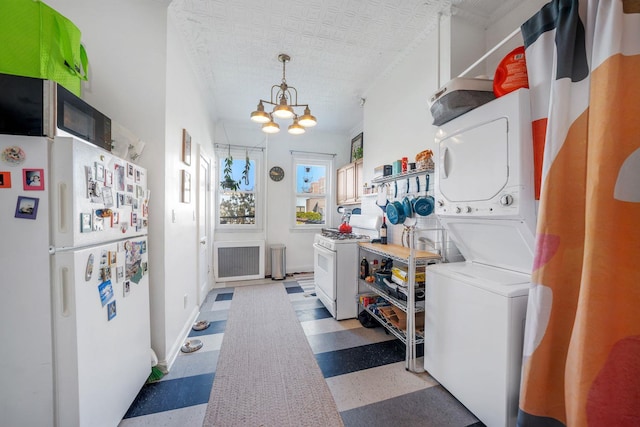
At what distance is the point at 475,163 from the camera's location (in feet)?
4.74

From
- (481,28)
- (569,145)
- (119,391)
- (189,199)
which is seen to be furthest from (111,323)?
(481,28)

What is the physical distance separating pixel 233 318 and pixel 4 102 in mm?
2429

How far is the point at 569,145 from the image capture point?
3.24 ft

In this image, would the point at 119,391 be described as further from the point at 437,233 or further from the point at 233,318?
the point at 437,233

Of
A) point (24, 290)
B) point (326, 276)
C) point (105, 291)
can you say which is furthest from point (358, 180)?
point (24, 290)

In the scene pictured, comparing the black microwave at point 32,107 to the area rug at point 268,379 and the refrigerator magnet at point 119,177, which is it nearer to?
the refrigerator magnet at point 119,177

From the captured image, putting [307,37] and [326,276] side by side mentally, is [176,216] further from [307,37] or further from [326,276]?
[307,37]

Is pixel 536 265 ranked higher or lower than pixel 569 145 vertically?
lower

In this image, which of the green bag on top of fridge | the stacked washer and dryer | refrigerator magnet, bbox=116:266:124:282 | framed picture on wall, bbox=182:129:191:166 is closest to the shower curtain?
Answer: the stacked washer and dryer

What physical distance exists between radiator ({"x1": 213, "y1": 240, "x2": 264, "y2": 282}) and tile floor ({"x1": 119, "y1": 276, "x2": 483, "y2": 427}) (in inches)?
62.5

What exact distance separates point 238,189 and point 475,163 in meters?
3.87

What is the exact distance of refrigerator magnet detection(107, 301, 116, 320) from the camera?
1238 millimetres

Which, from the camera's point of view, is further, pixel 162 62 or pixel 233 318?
pixel 233 318

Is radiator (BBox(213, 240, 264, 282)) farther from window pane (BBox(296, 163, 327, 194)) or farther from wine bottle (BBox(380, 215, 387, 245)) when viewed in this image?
wine bottle (BBox(380, 215, 387, 245))
